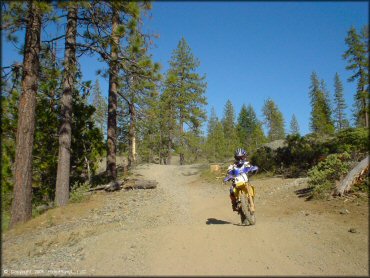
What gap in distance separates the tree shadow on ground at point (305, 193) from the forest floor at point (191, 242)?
21cm

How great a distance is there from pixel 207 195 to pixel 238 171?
24.9ft

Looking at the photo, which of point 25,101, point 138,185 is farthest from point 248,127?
point 25,101

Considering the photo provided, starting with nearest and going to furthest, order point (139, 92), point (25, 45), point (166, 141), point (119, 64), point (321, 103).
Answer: point (25, 45) → point (119, 64) → point (139, 92) → point (166, 141) → point (321, 103)

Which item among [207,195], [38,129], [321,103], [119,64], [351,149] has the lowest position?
[207,195]

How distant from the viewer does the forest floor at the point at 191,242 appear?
572 cm

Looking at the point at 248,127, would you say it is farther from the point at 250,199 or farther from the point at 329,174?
the point at 250,199

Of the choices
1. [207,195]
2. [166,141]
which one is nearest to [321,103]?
[166,141]

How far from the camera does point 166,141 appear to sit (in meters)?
43.3

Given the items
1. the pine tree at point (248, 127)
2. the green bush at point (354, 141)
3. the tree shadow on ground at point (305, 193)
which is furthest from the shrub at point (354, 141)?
the pine tree at point (248, 127)

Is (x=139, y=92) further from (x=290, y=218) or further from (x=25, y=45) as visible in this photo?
(x=290, y=218)

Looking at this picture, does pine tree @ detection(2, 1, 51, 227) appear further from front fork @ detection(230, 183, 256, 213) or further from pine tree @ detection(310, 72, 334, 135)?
pine tree @ detection(310, 72, 334, 135)

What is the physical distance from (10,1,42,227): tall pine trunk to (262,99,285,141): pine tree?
2757 inches

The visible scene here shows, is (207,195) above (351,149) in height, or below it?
below

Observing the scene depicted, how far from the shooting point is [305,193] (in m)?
12.4
